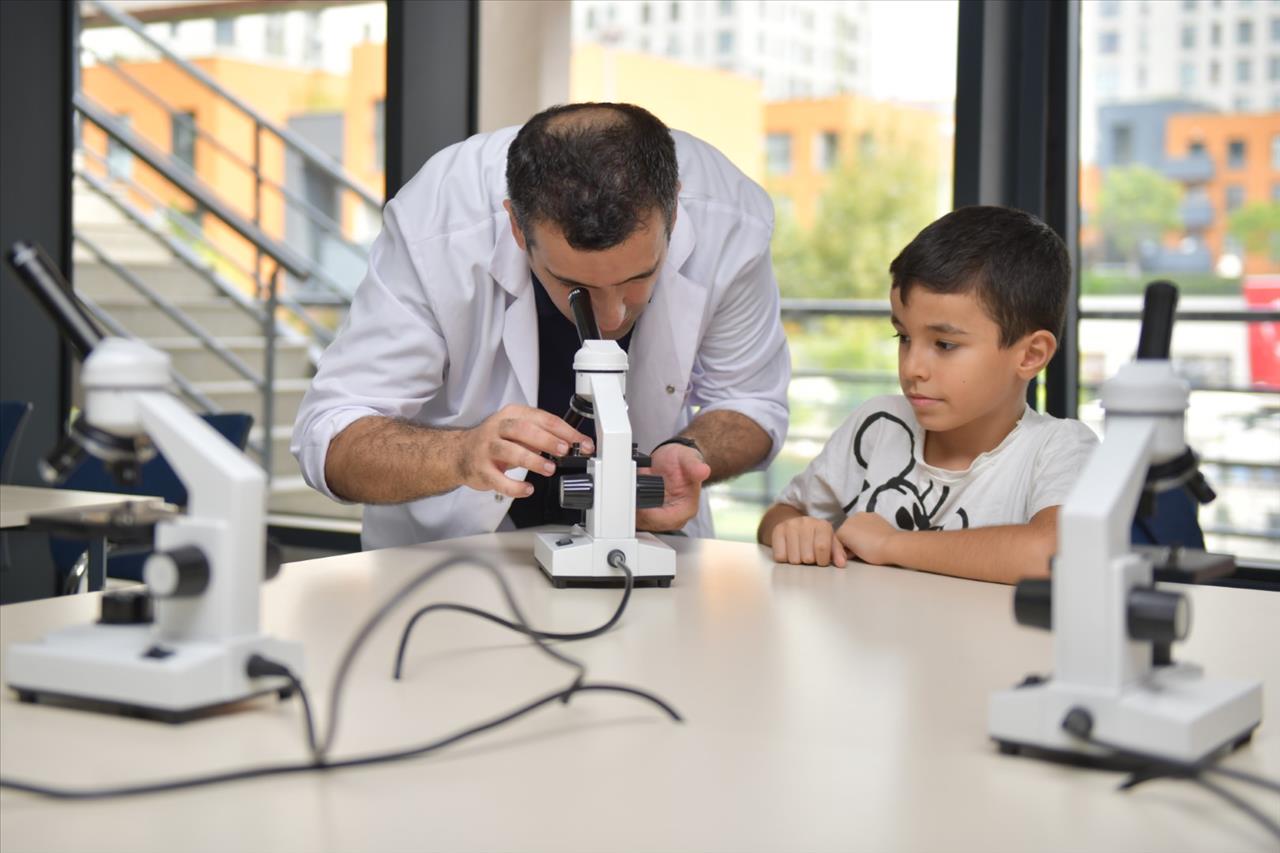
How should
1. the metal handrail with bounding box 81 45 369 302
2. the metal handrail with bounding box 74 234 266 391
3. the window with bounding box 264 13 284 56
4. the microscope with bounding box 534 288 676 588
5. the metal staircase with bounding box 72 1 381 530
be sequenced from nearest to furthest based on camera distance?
the microscope with bounding box 534 288 676 588 → the metal staircase with bounding box 72 1 381 530 → the metal handrail with bounding box 74 234 266 391 → the metal handrail with bounding box 81 45 369 302 → the window with bounding box 264 13 284 56

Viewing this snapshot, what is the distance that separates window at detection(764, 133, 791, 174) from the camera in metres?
6.96

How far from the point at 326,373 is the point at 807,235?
23.0 ft

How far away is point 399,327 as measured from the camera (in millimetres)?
1729

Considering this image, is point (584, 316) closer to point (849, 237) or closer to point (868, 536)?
point (868, 536)

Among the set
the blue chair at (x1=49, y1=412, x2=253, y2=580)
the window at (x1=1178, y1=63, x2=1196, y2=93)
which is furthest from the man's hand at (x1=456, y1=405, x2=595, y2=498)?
the window at (x1=1178, y1=63, x2=1196, y2=93)

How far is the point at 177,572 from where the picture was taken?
77cm

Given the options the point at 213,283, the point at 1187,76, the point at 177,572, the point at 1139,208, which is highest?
the point at 1187,76

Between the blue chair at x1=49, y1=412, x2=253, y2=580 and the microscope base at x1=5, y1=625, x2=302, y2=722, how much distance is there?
189cm

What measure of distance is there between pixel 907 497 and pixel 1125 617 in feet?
3.20

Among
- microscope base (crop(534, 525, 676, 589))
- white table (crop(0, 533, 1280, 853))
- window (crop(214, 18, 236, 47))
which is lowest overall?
white table (crop(0, 533, 1280, 853))

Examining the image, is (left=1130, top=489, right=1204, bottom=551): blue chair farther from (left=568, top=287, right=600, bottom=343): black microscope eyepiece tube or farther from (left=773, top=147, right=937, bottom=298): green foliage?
(left=773, top=147, right=937, bottom=298): green foliage

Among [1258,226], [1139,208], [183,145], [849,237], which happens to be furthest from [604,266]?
[849,237]

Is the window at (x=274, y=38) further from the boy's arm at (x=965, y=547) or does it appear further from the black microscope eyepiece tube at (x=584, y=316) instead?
the boy's arm at (x=965, y=547)

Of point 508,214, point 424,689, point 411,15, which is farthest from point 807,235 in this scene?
point 424,689
